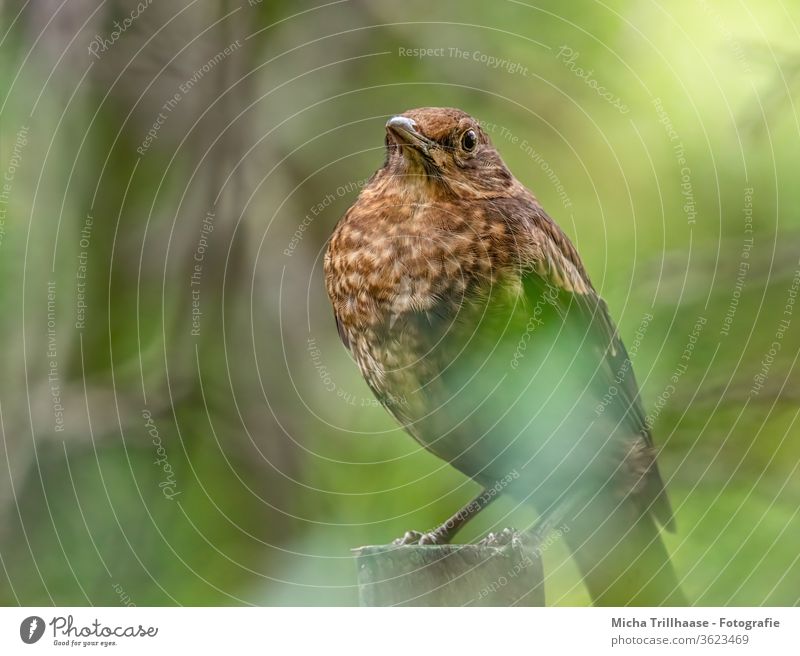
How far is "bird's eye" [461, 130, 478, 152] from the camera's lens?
14.2 feet

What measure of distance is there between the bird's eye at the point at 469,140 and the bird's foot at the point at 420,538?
1.45 meters

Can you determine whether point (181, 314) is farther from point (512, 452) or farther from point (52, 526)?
point (512, 452)

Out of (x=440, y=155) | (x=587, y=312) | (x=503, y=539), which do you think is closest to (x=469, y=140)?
(x=440, y=155)

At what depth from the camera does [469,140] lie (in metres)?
4.34

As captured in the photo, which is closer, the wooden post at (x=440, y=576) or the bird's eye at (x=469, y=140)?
the wooden post at (x=440, y=576)

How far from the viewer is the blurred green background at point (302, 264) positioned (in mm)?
4445

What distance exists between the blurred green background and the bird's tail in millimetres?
87

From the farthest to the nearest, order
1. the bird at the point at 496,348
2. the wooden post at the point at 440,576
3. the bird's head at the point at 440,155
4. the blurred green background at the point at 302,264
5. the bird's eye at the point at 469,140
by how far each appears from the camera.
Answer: the blurred green background at the point at 302,264 < the bird's eye at the point at 469,140 < the bird's head at the point at 440,155 < the bird at the point at 496,348 < the wooden post at the point at 440,576

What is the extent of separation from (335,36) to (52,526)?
244 centimetres

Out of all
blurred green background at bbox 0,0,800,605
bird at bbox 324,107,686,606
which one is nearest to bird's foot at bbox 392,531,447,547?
bird at bbox 324,107,686,606

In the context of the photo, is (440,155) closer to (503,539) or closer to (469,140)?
(469,140)

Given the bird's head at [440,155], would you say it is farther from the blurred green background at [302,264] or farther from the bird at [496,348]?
the blurred green background at [302,264]

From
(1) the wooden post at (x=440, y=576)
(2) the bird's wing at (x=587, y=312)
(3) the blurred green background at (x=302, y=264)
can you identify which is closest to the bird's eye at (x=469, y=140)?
(2) the bird's wing at (x=587, y=312)

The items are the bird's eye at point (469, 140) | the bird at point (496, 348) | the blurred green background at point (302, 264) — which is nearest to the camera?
the bird at point (496, 348)
